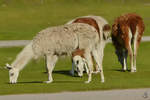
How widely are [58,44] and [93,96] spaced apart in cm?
424

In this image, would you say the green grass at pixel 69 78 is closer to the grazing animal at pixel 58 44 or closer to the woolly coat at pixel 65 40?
the grazing animal at pixel 58 44

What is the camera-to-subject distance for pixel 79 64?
19.2 meters

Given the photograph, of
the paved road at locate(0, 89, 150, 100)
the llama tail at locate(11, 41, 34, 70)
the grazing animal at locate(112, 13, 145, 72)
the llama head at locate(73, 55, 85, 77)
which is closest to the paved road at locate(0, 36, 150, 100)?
the paved road at locate(0, 89, 150, 100)

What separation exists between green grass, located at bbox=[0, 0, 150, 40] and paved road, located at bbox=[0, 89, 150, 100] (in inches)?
928

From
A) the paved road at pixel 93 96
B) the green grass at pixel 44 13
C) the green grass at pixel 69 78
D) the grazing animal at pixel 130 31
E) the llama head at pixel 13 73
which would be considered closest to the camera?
the paved road at pixel 93 96

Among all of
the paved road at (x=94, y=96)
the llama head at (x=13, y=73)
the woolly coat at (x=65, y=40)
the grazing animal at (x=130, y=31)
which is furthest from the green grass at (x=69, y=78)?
the paved road at (x=94, y=96)

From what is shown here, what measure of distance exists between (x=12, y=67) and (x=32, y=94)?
3630 mm

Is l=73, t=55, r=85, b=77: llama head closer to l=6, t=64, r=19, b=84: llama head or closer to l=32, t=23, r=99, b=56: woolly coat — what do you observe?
l=32, t=23, r=99, b=56: woolly coat

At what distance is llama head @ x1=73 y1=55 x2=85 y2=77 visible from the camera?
752 inches

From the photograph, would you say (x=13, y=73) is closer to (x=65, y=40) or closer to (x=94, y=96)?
(x=65, y=40)

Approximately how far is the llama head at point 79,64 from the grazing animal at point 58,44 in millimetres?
2472

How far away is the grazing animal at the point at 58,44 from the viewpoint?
16.5 meters

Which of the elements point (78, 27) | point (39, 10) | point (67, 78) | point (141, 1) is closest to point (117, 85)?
point (78, 27)

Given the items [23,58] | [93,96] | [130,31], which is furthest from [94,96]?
[130,31]
